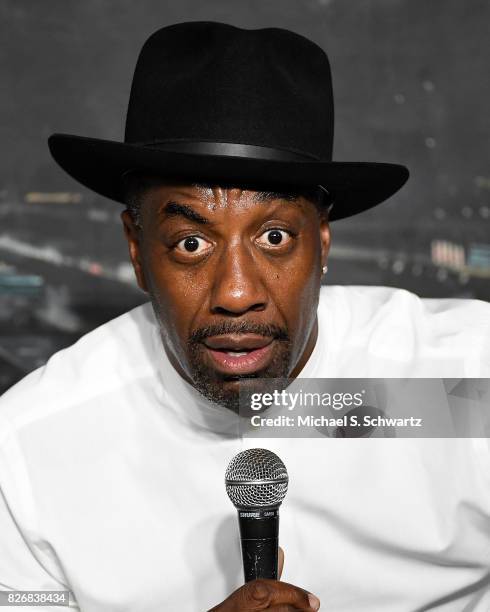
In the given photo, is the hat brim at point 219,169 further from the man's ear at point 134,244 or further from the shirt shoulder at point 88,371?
the shirt shoulder at point 88,371

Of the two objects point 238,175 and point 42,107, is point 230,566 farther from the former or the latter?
point 42,107

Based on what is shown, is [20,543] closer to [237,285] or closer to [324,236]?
[237,285]

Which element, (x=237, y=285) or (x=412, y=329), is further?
(x=412, y=329)

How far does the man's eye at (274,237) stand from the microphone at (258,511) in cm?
51

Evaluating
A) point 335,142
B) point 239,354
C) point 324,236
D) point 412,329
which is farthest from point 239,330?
point 335,142

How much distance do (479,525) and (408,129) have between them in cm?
223

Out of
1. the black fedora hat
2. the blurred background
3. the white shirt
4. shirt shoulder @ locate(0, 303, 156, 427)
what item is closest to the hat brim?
the black fedora hat

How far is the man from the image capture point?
5.98 ft

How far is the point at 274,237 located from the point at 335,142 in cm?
216

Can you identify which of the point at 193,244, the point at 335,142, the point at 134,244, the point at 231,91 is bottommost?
the point at 193,244

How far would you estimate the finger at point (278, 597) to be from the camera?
138 cm

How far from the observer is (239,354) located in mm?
1823

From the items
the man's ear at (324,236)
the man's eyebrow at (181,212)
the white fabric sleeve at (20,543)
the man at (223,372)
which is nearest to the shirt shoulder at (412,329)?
the man at (223,372)

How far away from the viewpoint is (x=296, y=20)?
3.86m
